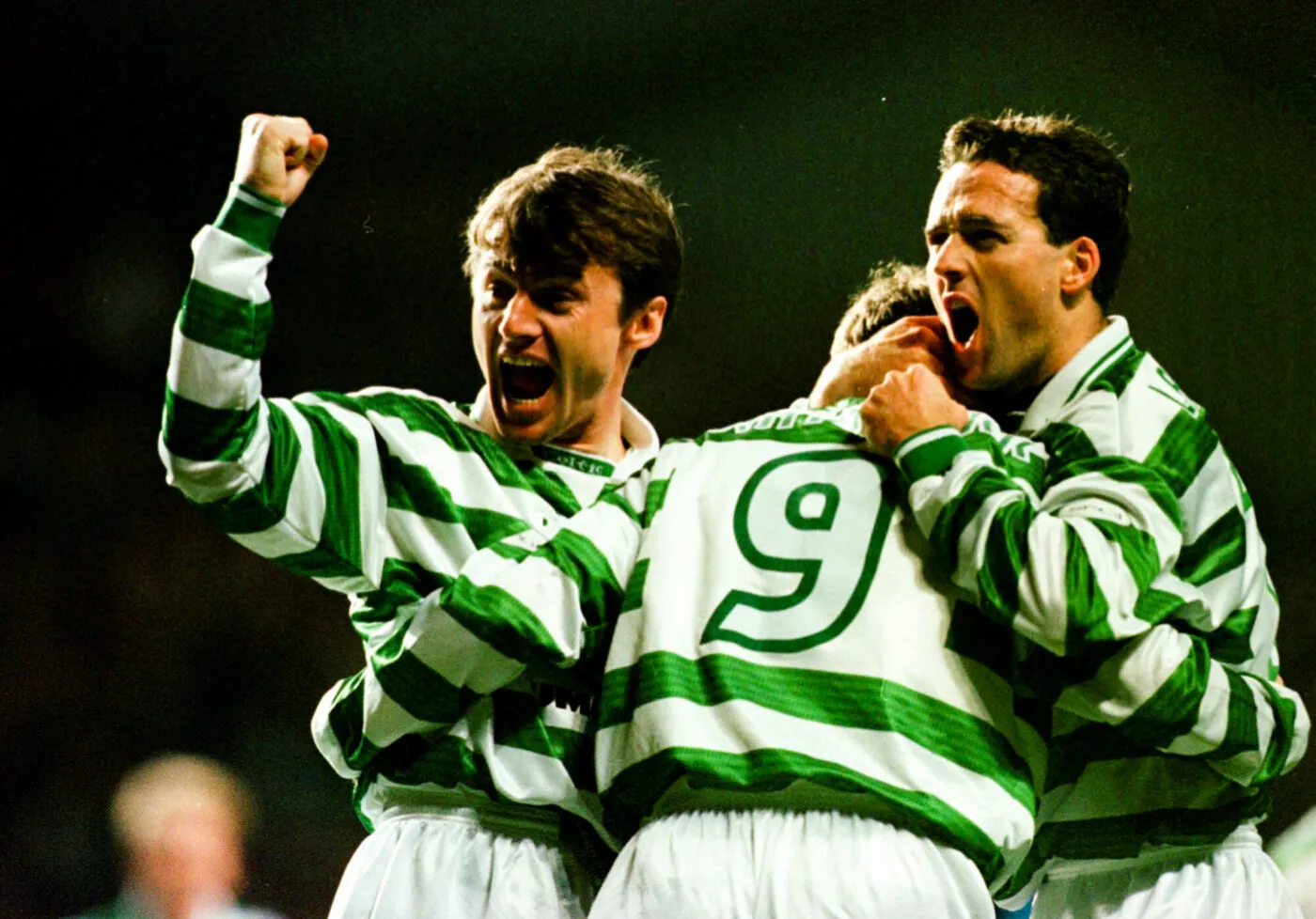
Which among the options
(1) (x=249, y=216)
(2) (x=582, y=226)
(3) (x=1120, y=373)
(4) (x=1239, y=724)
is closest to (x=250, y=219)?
(1) (x=249, y=216)

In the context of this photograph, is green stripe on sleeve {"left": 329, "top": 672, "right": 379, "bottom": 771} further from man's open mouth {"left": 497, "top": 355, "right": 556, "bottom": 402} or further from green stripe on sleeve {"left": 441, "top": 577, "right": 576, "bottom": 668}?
man's open mouth {"left": 497, "top": 355, "right": 556, "bottom": 402}

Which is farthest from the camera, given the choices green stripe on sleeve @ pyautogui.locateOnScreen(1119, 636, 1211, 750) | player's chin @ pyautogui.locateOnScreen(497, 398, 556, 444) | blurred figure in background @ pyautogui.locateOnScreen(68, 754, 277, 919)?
blurred figure in background @ pyautogui.locateOnScreen(68, 754, 277, 919)

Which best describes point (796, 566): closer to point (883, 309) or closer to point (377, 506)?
point (377, 506)

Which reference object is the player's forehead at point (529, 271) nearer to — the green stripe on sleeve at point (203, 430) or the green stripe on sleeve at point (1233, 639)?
the green stripe on sleeve at point (203, 430)

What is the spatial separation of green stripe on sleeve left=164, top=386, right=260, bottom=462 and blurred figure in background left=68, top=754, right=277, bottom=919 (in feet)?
7.34

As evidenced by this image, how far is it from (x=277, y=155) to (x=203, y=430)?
0.31m

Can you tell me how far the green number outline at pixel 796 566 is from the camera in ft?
4.74

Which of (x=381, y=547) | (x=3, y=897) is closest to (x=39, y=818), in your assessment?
(x=3, y=897)

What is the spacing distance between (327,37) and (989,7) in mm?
1530

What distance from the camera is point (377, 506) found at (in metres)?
1.73

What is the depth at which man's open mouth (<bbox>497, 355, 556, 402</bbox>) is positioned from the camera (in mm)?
1870

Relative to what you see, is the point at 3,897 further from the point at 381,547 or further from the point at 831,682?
the point at 831,682

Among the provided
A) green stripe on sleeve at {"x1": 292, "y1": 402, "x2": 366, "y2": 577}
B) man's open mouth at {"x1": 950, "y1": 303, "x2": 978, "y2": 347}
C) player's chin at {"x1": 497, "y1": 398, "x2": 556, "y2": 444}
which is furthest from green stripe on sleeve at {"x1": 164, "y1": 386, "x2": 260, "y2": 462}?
man's open mouth at {"x1": 950, "y1": 303, "x2": 978, "y2": 347}

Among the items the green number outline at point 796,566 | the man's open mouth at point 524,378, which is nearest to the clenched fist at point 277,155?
the man's open mouth at point 524,378
